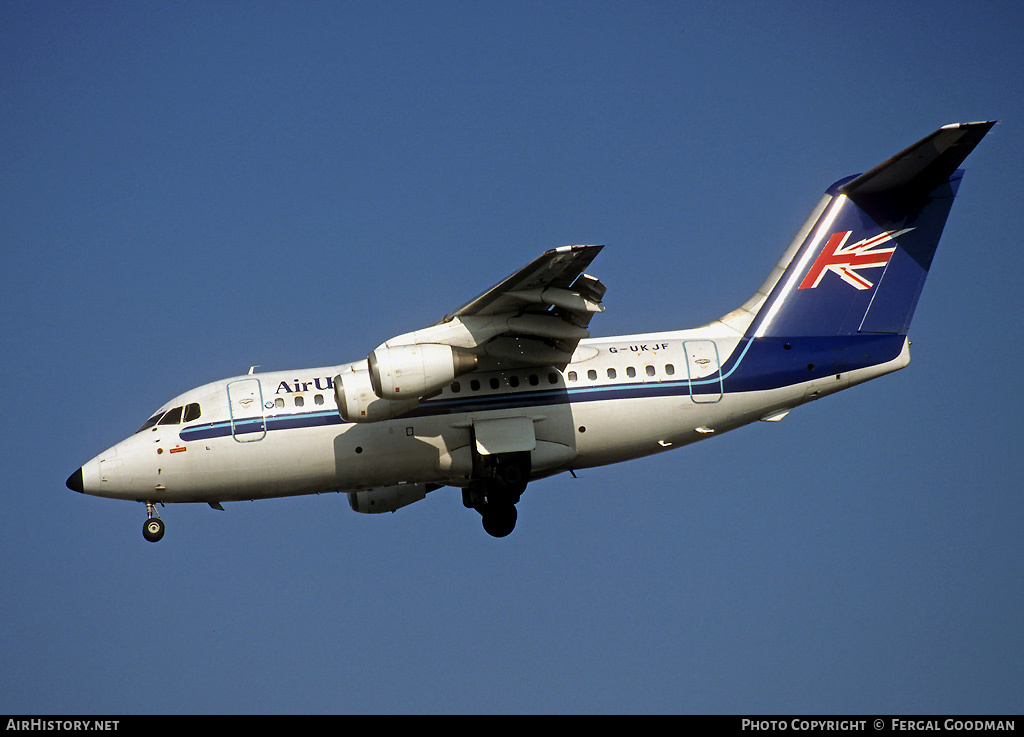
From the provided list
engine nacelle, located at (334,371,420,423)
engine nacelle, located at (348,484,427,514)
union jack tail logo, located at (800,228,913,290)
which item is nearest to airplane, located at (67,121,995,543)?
engine nacelle, located at (334,371,420,423)

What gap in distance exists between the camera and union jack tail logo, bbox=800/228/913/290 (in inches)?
701

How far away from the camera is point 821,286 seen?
17672 millimetres

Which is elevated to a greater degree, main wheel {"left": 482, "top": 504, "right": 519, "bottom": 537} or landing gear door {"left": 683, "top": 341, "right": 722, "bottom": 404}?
landing gear door {"left": 683, "top": 341, "right": 722, "bottom": 404}

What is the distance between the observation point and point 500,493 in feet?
54.9

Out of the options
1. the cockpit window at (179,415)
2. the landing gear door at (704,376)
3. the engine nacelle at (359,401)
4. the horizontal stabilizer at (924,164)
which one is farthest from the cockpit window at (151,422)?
the horizontal stabilizer at (924,164)

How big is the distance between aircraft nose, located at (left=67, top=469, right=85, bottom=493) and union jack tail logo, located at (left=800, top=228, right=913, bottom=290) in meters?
10.3

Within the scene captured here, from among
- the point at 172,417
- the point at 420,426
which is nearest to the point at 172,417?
the point at 172,417

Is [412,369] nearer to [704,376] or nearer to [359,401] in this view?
[359,401]

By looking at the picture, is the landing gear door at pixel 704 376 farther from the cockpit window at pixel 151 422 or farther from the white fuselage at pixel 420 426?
the cockpit window at pixel 151 422

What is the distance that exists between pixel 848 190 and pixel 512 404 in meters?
5.79

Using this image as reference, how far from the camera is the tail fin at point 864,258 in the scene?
1744 cm

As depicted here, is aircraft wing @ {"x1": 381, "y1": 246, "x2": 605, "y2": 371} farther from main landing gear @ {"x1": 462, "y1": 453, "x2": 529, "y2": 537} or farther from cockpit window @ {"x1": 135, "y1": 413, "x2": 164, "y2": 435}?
cockpit window @ {"x1": 135, "y1": 413, "x2": 164, "y2": 435}

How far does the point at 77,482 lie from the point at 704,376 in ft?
27.5

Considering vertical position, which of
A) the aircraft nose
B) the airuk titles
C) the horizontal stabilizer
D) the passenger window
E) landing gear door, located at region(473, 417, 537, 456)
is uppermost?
the horizontal stabilizer
